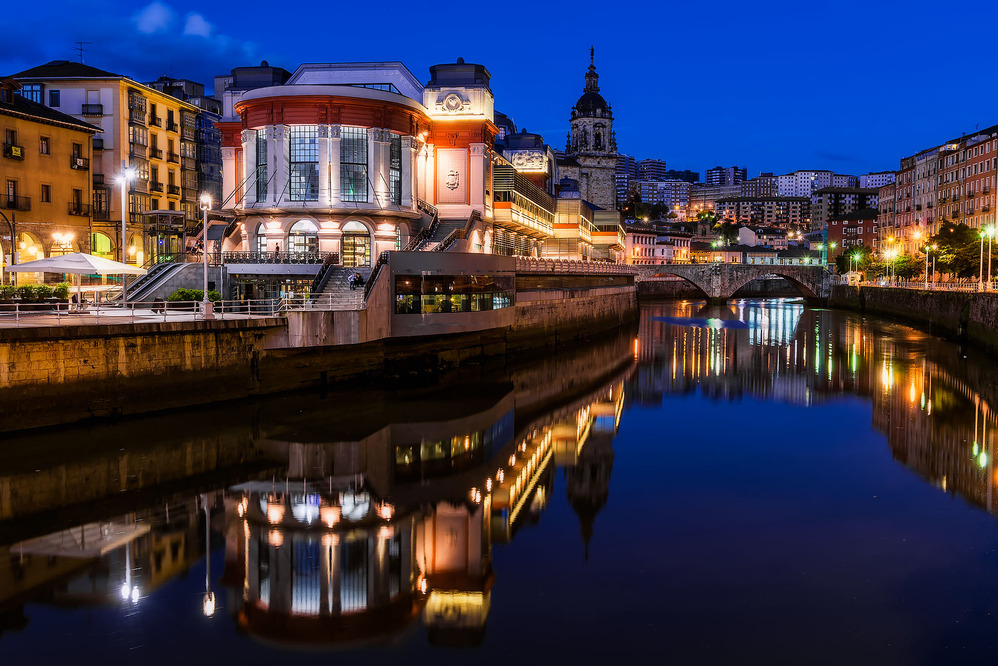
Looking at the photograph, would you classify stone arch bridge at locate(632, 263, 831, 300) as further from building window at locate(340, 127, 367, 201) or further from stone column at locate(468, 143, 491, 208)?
building window at locate(340, 127, 367, 201)

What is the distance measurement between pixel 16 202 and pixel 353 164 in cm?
2056

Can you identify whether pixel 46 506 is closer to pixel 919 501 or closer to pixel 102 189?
pixel 919 501

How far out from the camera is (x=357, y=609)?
15461mm

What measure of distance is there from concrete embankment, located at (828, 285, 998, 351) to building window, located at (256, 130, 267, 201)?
46.9 metres

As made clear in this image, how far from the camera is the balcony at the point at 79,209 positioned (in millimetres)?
55562

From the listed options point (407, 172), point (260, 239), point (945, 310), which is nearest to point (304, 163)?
point (260, 239)

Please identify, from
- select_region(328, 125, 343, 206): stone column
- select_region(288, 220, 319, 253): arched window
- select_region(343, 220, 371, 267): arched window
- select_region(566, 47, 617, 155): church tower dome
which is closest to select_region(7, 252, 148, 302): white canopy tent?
select_region(288, 220, 319, 253): arched window

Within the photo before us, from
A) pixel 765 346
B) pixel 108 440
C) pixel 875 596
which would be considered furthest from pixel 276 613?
pixel 765 346

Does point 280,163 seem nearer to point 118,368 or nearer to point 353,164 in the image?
point 353,164

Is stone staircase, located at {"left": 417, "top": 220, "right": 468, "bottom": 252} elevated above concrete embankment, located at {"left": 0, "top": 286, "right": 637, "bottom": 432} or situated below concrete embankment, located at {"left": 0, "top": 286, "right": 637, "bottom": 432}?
above

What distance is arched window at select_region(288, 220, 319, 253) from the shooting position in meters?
52.4

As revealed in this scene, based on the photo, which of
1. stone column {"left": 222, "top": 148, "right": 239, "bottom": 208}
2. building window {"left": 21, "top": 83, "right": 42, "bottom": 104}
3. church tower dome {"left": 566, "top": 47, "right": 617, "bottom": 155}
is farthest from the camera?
church tower dome {"left": 566, "top": 47, "right": 617, "bottom": 155}

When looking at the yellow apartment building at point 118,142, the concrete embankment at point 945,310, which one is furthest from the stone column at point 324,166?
the concrete embankment at point 945,310

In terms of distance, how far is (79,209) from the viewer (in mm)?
56250
